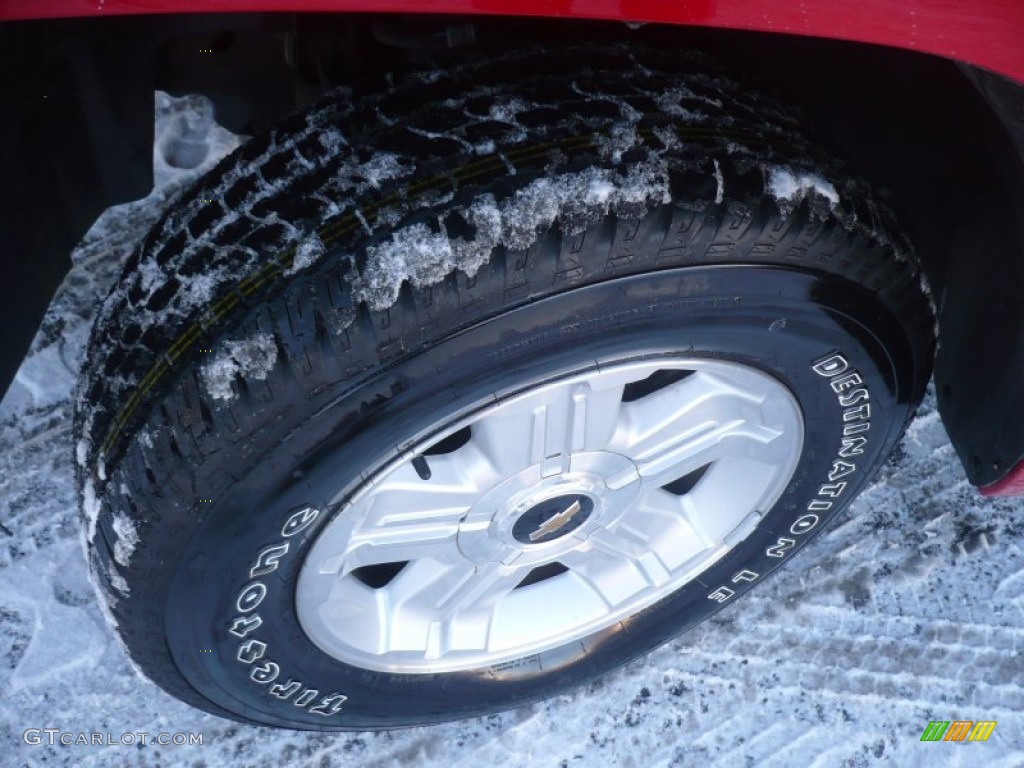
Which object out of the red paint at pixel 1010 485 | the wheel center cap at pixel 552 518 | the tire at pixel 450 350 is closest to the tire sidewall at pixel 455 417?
the tire at pixel 450 350

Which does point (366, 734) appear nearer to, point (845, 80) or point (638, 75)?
point (638, 75)

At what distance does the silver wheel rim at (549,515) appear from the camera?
58.9 inches

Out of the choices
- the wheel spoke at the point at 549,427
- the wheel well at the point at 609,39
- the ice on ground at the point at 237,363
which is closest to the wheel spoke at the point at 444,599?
the wheel spoke at the point at 549,427

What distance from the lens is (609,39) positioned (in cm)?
143

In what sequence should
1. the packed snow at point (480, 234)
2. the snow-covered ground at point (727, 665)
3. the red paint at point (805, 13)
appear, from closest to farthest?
the red paint at point (805, 13)
the packed snow at point (480, 234)
the snow-covered ground at point (727, 665)

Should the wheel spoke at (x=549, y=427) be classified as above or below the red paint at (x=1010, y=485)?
above

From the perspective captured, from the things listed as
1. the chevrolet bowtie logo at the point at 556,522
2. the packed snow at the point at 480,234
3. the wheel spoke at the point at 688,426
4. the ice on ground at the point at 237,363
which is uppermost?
the packed snow at the point at 480,234

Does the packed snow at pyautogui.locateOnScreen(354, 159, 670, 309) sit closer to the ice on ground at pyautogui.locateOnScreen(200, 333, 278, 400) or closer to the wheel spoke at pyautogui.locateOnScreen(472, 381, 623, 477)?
the ice on ground at pyautogui.locateOnScreen(200, 333, 278, 400)

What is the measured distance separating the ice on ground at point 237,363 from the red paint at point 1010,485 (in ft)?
4.16

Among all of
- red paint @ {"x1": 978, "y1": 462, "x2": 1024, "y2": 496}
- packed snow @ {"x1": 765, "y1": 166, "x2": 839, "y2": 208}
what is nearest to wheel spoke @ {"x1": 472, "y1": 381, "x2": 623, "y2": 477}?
packed snow @ {"x1": 765, "y1": 166, "x2": 839, "y2": 208}

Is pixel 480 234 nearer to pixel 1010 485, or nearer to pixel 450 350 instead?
pixel 450 350

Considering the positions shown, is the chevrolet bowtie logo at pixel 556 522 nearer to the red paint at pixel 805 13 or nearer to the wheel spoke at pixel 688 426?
the wheel spoke at pixel 688 426

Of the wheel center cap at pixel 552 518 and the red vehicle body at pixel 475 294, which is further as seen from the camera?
the wheel center cap at pixel 552 518

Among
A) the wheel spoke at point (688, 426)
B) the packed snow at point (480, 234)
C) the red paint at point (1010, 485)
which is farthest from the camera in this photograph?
the red paint at point (1010, 485)
